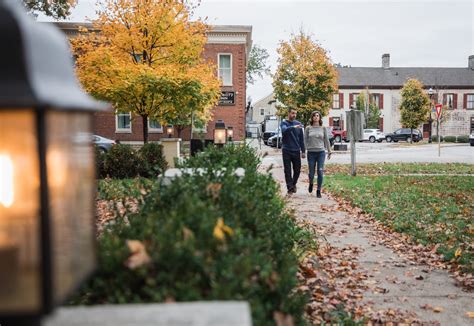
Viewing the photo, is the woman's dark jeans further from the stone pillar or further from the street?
the stone pillar

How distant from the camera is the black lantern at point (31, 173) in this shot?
117 centimetres

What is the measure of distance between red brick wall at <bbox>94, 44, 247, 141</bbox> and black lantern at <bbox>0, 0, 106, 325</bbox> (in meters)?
32.9

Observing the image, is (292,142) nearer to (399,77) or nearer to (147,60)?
(147,60)

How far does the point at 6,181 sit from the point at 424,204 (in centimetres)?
966

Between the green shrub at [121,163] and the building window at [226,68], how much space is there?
19913 millimetres

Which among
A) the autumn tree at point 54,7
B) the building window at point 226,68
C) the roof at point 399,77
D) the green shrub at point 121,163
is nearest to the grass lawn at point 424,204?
the green shrub at point 121,163

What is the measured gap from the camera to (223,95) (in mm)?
34062

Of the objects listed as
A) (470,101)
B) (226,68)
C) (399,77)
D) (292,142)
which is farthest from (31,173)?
(470,101)

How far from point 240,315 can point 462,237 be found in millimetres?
6279

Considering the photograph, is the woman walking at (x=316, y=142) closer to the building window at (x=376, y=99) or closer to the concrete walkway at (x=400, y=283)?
the concrete walkway at (x=400, y=283)

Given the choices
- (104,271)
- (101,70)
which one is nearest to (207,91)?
(101,70)

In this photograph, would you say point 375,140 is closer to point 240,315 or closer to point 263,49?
point 263,49

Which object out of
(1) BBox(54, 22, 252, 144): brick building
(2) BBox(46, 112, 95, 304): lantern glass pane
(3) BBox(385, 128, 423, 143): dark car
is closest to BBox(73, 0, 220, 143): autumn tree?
(1) BBox(54, 22, 252, 144): brick building

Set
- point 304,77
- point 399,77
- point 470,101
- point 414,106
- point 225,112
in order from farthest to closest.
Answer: point 470,101, point 399,77, point 414,106, point 304,77, point 225,112
